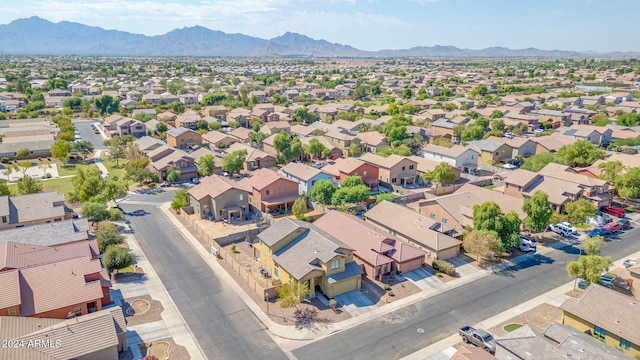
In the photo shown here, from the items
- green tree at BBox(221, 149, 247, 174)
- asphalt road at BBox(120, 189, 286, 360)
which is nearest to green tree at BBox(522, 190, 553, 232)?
asphalt road at BBox(120, 189, 286, 360)

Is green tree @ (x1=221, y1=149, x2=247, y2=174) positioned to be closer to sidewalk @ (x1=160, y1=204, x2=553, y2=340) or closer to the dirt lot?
sidewalk @ (x1=160, y1=204, x2=553, y2=340)

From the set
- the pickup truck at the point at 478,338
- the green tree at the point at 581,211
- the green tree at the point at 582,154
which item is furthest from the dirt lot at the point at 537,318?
the green tree at the point at 582,154

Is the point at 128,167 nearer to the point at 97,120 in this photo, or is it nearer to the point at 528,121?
the point at 97,120

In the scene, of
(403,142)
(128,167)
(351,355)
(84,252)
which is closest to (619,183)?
(403,142)

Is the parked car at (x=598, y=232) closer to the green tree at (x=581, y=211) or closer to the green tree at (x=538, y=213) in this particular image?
the green tree at (x=581, y=211)

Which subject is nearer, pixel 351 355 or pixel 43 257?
pixel 351 355
